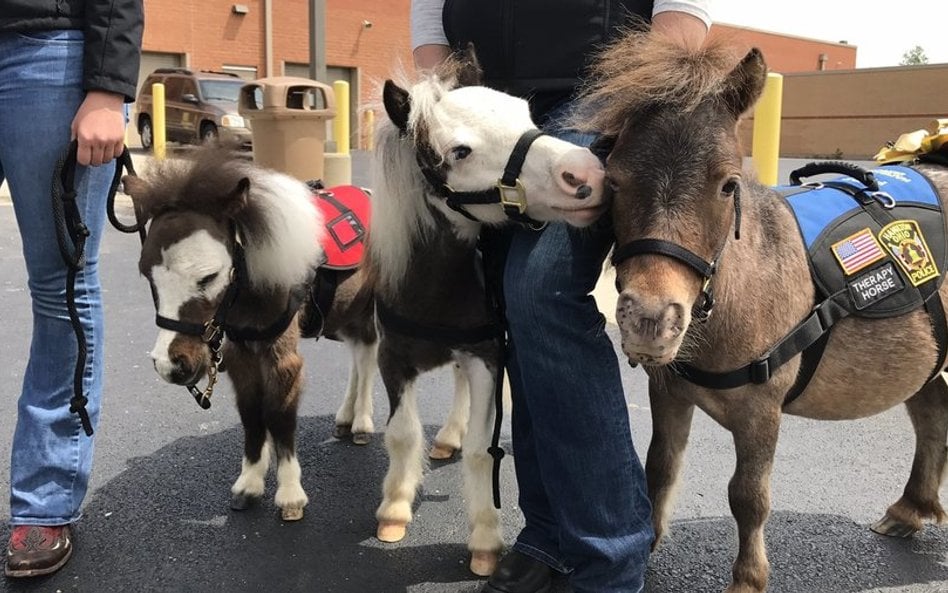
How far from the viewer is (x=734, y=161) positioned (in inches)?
71.6

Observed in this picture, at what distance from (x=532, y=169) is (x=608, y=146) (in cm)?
21

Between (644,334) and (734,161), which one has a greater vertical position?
(734,161)

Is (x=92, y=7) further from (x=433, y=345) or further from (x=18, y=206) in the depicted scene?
(x=433, y=345)

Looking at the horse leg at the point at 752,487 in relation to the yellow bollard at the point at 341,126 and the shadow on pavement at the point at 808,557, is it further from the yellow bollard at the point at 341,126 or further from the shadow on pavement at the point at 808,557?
the yellow bollard at the point at 341,126

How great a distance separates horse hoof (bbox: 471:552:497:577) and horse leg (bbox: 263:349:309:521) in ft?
2.53

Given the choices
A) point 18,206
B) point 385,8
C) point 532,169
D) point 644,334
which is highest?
point 385,8

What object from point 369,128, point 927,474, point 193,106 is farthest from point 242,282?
point 193,106

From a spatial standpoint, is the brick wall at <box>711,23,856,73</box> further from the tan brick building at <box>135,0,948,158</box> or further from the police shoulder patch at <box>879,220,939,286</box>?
the police shoulder patch at <box>879,220,939,286</box>

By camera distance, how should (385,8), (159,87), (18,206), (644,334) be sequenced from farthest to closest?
(385,8) → (159,87) → (18,206) → (644,334)

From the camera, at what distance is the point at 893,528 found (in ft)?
9.61

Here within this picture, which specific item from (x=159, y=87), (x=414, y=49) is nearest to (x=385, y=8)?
(x=159, y=87)

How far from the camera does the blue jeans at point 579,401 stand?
2092 mm

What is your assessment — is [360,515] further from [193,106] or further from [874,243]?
[193,106]

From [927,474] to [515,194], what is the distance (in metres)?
2.07
